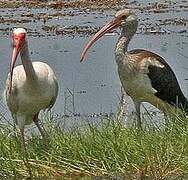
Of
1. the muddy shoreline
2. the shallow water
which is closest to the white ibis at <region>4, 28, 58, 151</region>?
the shallow water

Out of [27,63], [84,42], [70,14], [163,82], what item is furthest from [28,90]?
[70,14]

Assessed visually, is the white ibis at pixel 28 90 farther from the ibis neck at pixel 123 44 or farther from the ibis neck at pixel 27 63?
the ibis neck at pixel 123 44

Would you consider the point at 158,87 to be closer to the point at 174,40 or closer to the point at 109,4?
the point at 174,40

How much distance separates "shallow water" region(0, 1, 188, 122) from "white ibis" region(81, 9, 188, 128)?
0.45 meters

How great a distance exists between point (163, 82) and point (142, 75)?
27 cm

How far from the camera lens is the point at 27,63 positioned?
310 inches

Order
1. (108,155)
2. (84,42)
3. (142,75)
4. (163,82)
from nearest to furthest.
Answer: (108,155) → (142,75) → (163,82) → (84,42)

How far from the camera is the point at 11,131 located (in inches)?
290

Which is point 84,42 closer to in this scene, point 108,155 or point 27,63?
point 27,63

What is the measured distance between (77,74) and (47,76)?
6387mm

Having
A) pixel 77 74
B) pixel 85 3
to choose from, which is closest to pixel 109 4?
pixel 85 3

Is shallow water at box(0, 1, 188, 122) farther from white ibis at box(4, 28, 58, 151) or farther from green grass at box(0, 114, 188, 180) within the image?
green grass at box(0, 114, 188, 180)

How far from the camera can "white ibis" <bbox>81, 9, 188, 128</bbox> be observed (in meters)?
8.60

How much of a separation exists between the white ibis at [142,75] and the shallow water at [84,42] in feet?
1.48
